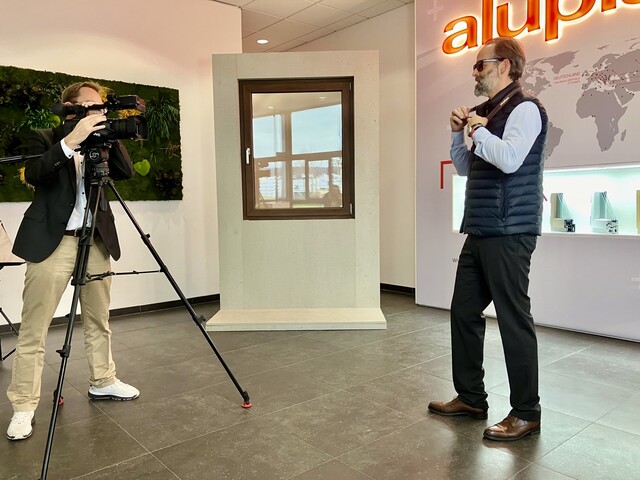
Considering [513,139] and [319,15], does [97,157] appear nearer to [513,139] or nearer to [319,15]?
[513,139]

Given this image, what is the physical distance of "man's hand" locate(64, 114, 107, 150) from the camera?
6.91 feet

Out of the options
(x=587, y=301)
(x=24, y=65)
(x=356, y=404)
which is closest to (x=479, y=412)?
(x=356, y=404)

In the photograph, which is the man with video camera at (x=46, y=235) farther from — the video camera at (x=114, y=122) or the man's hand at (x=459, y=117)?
the man's hand at (x=459, y=117)

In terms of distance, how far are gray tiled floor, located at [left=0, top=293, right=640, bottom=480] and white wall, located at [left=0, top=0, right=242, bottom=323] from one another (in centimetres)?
126

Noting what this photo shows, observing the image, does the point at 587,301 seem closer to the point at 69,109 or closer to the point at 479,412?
the point at 479,412

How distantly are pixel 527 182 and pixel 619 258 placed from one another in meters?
2.09

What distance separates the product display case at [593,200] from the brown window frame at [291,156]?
5.40 ft

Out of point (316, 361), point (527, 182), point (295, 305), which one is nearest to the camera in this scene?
point (527, 182)

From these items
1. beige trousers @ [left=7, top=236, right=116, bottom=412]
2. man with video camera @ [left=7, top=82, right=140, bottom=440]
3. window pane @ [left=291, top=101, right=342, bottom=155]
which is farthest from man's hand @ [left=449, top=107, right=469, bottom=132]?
window pane @ [left=291, top=101, right=342, bottom=155]

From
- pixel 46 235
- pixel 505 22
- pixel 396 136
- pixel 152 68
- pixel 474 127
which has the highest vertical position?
pixel 505 22

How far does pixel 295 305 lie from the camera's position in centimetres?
452

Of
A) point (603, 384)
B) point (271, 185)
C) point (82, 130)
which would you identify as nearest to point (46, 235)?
point (82, 130)

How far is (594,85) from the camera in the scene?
378 centimetres

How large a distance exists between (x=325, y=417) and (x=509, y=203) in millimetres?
1318
